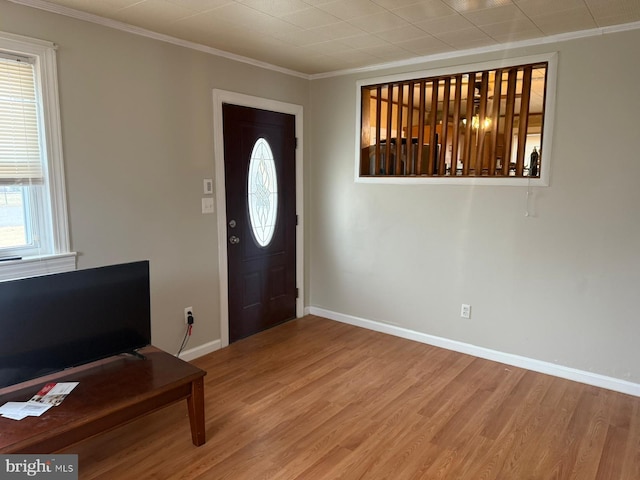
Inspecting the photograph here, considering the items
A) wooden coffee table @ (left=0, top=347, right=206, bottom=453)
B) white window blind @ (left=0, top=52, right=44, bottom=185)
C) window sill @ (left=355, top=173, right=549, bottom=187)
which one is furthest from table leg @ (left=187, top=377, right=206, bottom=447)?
window sill @ (left=355, top=173, right=549, bottom=187)

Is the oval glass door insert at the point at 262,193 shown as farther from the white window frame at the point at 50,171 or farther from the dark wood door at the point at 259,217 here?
the white window frame at the point at 50,171

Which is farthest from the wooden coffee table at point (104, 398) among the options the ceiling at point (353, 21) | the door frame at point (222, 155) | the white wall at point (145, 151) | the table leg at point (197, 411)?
the ceiling at point (353, 21)

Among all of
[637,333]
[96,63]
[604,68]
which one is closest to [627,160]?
[604,68]

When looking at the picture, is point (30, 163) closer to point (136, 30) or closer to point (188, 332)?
point (136, 30)

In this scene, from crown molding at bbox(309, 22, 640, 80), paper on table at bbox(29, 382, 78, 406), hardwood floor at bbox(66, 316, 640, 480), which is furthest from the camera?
crown molding at bbox(309, 22, 640, 80)

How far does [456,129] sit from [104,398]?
312 cm

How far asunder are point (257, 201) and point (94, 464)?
7.78ft

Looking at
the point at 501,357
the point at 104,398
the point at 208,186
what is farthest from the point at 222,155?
the point at 501,357

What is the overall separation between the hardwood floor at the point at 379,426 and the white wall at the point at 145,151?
0.76 metres

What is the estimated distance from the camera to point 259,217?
402cm

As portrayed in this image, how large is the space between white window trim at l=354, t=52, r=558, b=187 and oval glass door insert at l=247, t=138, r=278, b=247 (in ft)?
2.73

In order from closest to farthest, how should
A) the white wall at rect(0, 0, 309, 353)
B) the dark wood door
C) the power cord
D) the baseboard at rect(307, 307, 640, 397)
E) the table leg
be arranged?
1. the table leg
2. the white wall at rect(0, 0, 309, 353)
3. the baseboard at rect(307, 307, 640, 397)
4. the power cord
5. the dark wood door

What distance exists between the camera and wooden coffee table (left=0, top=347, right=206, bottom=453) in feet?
6.08

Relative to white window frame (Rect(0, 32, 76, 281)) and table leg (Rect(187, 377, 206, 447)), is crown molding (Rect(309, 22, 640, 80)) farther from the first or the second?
table leg (Rect(187, 377, 206, 447))
